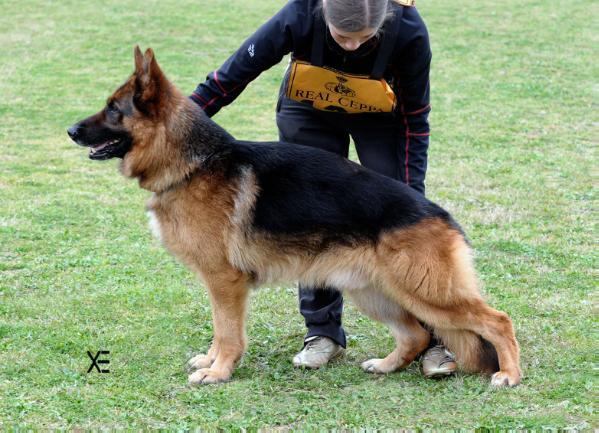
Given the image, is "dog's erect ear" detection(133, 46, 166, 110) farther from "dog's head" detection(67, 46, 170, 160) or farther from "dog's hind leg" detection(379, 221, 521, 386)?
"dog's hind leg" detection(379, 221, 521, 386)

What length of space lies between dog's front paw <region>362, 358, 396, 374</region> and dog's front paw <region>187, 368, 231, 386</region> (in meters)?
0.89

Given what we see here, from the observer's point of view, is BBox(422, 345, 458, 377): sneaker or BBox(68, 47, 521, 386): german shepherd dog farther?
BBox(422, 345, 458, 377): sneaker

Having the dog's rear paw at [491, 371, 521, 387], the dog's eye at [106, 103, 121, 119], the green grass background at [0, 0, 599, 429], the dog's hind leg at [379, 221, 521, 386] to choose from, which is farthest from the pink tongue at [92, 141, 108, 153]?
the dog's rear paw at [491, 371, 521, 387]

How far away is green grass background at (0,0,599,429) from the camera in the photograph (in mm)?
4301

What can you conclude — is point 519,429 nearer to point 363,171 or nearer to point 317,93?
point 363,171

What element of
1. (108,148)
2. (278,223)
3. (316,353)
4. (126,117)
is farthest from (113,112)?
(316,353)

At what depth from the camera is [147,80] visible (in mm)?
4562

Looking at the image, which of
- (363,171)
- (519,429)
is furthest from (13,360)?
(519,429)

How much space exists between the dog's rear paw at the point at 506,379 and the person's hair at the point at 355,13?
2104 mm

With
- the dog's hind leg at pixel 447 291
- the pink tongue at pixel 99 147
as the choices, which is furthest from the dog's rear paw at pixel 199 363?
the pink tongue at pixel 99 147

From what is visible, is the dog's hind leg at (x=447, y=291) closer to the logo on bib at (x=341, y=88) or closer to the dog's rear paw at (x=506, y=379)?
the dog's rear paw at (x=506, y=379)

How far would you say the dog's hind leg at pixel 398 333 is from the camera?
4938 mm

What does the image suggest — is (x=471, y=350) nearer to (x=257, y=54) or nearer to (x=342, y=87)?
(x=342, y=87)

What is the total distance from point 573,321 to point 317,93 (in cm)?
243
